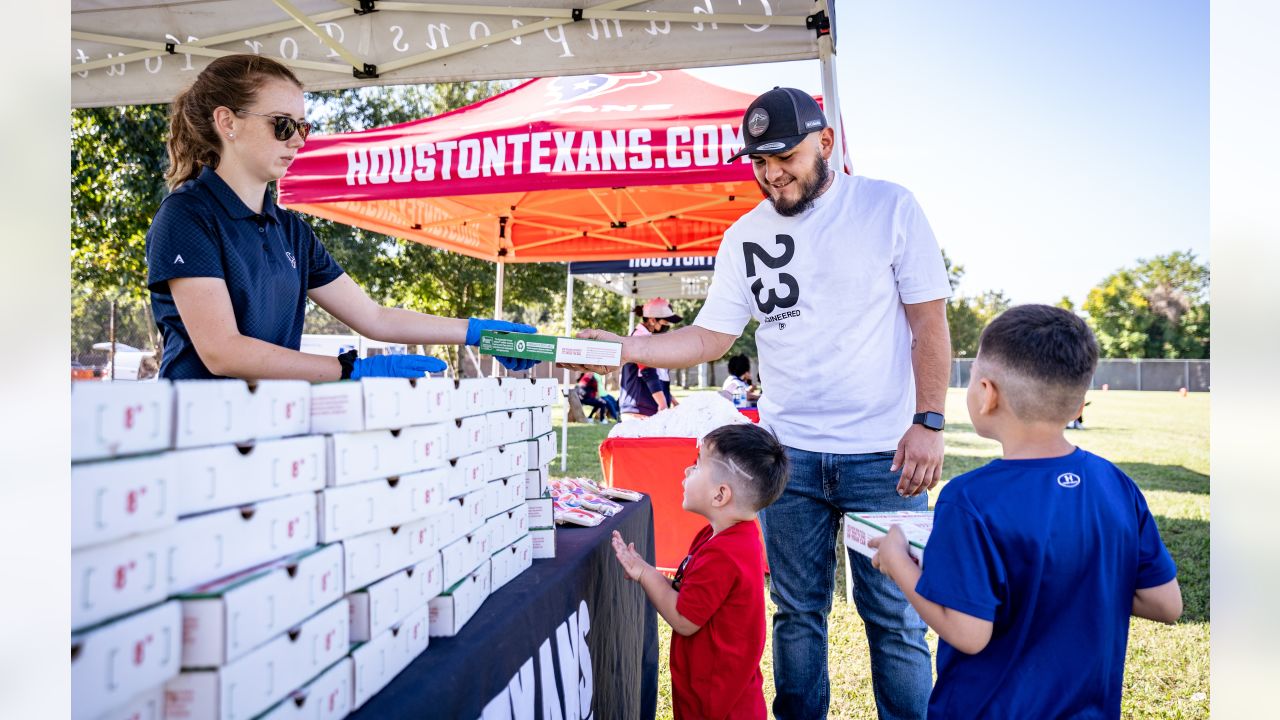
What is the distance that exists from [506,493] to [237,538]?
2.86ft

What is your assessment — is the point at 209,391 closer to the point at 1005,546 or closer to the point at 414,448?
the point at 414,448

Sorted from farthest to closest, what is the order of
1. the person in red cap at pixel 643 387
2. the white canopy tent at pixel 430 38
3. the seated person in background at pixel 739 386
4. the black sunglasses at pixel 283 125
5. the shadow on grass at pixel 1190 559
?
the seated person in background at pixel 739 386 < the person in red cap at pixel 643 387 < the shadow on grass at pixel 1190 559 < the white canopy tent at pixel 430 38 < the black sunglasses at pixel 283 125

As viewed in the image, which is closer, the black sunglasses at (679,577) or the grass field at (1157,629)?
the black sunglasses at (679,577)

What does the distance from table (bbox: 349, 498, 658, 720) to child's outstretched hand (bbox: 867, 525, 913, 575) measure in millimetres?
767

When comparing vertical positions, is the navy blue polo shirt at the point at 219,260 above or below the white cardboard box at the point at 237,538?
above

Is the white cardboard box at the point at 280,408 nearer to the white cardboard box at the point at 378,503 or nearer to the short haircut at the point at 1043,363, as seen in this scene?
the white cardboard box at the point at 378,503

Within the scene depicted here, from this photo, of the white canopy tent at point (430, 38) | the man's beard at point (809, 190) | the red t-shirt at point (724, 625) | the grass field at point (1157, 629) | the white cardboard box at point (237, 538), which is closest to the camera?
the white cardboard box at point (237, 538)

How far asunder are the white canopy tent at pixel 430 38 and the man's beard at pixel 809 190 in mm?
1419

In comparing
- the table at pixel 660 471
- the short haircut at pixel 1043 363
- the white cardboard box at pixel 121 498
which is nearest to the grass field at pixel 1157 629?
the short haircut at pixel 1043 363

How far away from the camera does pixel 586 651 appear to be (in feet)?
6.85

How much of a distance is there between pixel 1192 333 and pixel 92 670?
68628 millimetres

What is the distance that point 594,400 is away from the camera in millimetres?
19281

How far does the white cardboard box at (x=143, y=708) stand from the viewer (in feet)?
2.64

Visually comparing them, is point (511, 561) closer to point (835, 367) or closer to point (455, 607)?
point (455, 607)
